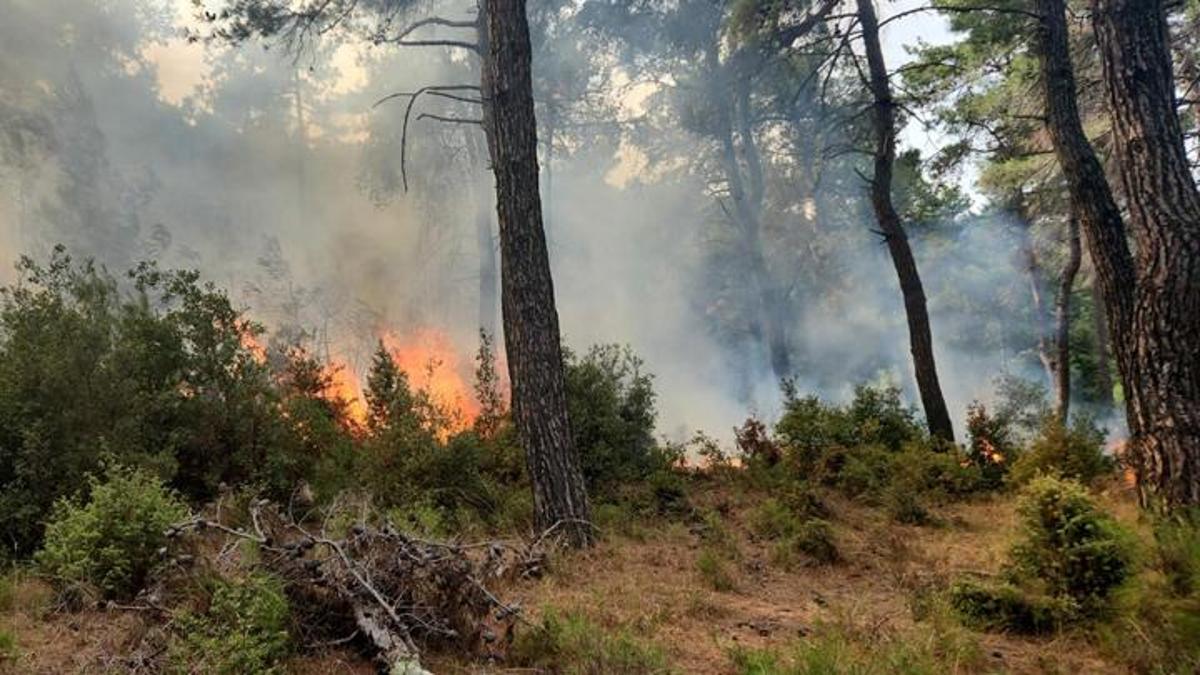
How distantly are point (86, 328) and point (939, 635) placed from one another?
294 inches

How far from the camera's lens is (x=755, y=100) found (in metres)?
21.2

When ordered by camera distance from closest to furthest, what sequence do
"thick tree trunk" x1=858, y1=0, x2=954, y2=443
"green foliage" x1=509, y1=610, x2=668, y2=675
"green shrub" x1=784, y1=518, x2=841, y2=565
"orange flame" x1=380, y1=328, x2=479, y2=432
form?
"green foliage" x1=509, y1=610, x2=668, y2=675 < "green shrub" x1=784, y1=518, x2=841, y2=565 < "thick tree trunk" x1=858, y1=0, x2=954, y2=443 < "orange flame" x1=380, y1=328, x2=479, y2=432

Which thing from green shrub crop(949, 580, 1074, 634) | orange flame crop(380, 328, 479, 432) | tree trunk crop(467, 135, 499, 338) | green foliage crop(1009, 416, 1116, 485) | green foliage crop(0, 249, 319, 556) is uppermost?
tree trunk crop(467, 135, 499, 338)

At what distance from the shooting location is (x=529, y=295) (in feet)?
21.4

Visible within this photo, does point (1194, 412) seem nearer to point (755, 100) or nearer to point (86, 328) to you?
point (86, 328)

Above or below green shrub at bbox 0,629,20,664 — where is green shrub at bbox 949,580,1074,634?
below

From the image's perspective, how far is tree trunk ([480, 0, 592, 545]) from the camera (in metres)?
6.21

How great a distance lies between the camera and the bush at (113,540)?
4234 millimetres

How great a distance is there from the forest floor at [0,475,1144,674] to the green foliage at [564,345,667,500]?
6.41ft

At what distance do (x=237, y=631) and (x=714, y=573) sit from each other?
335 centimetres

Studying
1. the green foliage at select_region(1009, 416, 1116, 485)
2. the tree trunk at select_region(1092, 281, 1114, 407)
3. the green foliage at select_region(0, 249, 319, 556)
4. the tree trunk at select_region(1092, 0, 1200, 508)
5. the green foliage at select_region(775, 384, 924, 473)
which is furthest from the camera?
the tree trunk at select_region(1092, 281, 1114, 407)

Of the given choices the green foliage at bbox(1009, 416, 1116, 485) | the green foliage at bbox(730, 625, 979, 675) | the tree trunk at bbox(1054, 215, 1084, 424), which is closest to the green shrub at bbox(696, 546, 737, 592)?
the green foliage at bbox(730, 625, 979, 675)

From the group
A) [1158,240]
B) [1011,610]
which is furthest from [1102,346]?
[1011,610]

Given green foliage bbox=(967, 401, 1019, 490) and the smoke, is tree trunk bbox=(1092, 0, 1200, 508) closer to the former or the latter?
green foliage bbox=(967, 401, 1019, 490)
